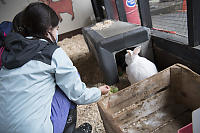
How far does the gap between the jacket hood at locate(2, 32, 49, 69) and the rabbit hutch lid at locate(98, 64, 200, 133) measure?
443 millimetres

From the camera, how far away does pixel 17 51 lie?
0.70m

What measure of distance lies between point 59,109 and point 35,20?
0.48 m

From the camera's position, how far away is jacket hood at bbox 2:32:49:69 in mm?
688

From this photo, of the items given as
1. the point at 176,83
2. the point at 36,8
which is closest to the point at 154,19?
the point at 176,83

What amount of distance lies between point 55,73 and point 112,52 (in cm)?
78

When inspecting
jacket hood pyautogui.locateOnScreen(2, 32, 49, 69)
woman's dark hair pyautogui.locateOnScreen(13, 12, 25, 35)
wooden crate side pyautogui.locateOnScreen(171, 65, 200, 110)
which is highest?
woman's dark hair pyautogui.locateOnScreen(13, 12, 25, 35)

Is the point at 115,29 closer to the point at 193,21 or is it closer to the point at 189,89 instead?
the point at 193,21

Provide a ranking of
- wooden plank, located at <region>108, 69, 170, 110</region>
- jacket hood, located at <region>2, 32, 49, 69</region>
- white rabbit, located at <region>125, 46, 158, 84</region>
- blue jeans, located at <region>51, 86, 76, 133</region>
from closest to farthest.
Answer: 1. jacket hood, located at <region>2, 32, 49, 69</region>
2. blue jeans, located at <region>51, 86, 76, 133</region>
3. wooden plank, located at <region>108, 69, 170, 110</region>
4. white rabbit, located at <region>125, 46, 158, 84</region>

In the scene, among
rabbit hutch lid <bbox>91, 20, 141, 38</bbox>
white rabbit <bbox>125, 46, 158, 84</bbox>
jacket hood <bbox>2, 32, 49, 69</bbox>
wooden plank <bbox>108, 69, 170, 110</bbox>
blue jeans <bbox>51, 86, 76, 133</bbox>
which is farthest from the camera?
rabbit hutch lid <bbox>91, 20, 141, 38</bbox>

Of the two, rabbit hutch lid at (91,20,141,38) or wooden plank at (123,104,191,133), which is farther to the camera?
rabbit hutch lid at (91,20,141,38)

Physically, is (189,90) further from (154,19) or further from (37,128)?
(154,19)

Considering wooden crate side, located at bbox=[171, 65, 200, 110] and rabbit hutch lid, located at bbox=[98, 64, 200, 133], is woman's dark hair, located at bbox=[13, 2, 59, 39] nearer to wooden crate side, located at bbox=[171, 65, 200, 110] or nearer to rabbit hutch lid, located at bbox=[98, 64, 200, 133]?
rabbit hutch lid, located at bbox=[98, 64, 200, 133]

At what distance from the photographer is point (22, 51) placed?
70cm

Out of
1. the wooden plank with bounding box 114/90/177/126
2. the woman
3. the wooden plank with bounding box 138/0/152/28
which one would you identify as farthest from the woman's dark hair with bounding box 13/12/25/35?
the wooden plank with bounding box 138/0/152/28
